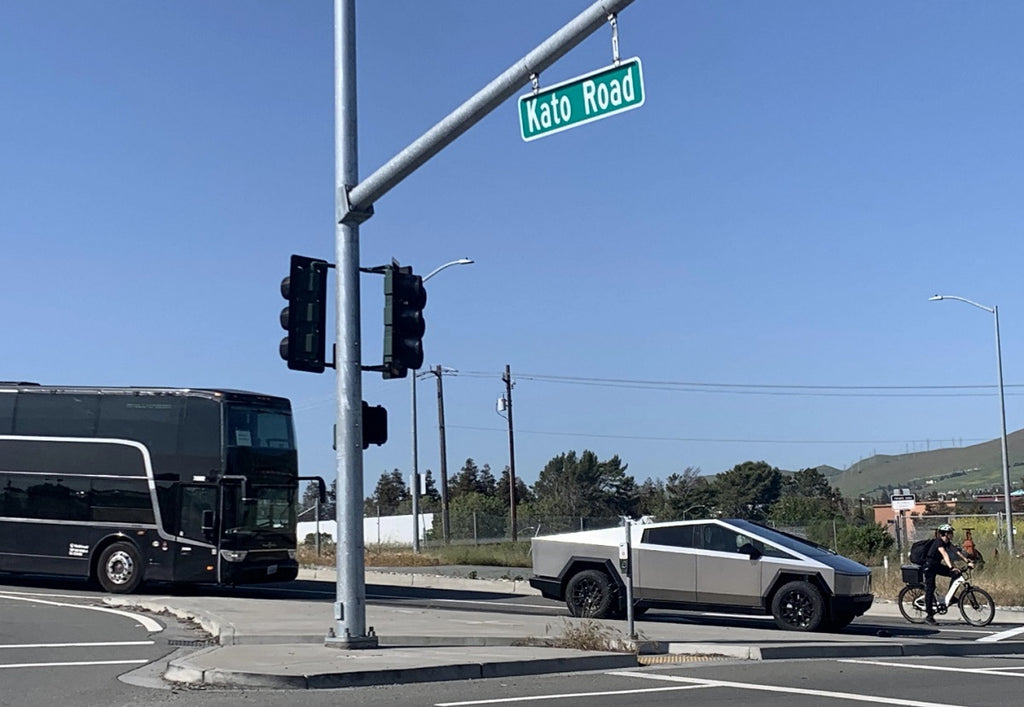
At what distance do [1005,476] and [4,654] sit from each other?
33.6 metres

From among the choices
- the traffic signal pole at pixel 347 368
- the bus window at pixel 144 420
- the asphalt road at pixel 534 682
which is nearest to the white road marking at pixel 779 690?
the asphalt road at pixel 534 682

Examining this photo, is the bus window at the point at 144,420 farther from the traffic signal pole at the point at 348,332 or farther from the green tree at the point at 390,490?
the green tree at the point at 390,490

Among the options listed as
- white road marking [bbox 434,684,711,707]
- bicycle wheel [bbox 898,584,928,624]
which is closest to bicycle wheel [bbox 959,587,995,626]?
bicycle wheel [bbox 898,584,928,624]

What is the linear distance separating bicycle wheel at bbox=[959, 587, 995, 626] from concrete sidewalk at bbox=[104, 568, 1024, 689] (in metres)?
2.00

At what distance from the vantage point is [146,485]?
23.0 metres

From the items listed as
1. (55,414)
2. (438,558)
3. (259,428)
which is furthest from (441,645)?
(438,558)

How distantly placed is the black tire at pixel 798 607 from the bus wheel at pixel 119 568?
12.0 metres

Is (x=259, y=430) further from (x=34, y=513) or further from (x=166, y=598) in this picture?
(x=34, y=513)

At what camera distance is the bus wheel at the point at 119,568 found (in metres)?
22.9

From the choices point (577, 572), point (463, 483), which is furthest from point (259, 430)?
point (463, 483)

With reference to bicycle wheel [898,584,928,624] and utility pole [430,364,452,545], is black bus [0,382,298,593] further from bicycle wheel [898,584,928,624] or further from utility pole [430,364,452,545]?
utility pole [430,364,452,545]

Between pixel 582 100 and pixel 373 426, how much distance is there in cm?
477

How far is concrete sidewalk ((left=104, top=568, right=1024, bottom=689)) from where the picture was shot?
39.1 ft

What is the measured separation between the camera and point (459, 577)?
30.5 m
